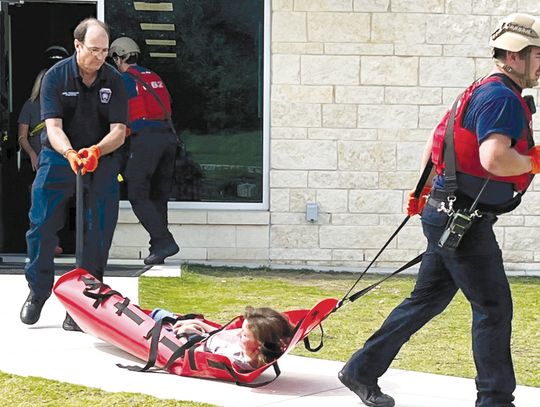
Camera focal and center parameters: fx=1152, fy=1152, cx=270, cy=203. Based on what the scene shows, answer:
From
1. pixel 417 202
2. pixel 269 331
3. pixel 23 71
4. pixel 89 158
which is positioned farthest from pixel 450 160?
pixel 23 71

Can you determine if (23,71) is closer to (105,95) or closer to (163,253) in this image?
(163,253)

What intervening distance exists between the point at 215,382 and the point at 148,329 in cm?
56

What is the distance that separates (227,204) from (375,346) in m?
6.21

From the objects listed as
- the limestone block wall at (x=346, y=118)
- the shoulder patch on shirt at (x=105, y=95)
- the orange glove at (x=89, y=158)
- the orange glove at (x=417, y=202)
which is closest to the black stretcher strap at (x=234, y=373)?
the orange glove at (x=417, y=202)

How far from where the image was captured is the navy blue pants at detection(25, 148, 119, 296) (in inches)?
292

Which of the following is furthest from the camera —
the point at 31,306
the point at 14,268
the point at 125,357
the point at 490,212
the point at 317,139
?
the point at 317,139

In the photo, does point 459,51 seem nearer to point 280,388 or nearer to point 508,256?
point 508,256

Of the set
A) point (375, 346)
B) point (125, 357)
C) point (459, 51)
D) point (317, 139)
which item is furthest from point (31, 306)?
point (459, 51)

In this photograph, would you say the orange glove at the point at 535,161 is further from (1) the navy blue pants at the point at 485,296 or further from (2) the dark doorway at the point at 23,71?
(2) the dark doorway at the point at 23,71

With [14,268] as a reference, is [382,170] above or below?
above

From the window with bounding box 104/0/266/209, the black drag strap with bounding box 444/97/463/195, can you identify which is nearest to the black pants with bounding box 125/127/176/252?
the window with bounding box 104/0/266/209

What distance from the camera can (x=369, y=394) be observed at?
215 inches

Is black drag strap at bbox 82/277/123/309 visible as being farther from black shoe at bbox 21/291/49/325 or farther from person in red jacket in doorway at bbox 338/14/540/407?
person in red jacket in doorway at bbox 338/14/540/407

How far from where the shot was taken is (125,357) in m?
6.63
